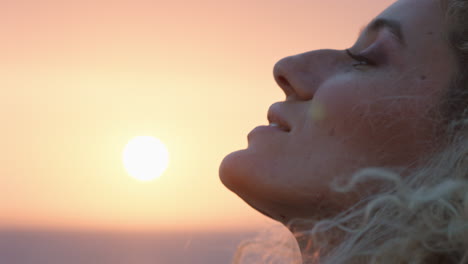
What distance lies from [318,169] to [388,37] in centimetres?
58

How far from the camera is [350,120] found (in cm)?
190

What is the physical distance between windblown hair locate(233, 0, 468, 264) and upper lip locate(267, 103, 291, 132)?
1.04 feet

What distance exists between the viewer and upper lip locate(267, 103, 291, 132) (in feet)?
6.67

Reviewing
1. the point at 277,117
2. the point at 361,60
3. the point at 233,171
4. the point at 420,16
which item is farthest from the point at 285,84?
the point at 420,16

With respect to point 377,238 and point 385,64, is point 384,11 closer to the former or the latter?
point 385,64

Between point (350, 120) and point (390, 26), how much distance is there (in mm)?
438

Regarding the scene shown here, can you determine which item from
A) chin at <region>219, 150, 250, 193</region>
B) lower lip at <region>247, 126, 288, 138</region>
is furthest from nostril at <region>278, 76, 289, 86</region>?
chin at <region>219, 150, 250, 193</region>

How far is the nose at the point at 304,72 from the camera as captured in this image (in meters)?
2.06

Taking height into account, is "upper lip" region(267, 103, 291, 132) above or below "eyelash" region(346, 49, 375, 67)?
below

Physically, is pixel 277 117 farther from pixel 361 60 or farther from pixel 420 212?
pixel 420 212

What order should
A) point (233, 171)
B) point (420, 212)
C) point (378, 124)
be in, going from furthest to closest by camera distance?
1. point (233, 171)
2. point (378, 124)
3. point (420, 212)

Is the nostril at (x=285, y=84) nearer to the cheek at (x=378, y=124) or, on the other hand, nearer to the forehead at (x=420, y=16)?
the cheek at (x=378, y=124)

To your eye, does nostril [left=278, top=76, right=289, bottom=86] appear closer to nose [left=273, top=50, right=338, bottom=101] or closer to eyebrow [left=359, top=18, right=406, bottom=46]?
nose [left=273, top=50, right=338, bottom=101]

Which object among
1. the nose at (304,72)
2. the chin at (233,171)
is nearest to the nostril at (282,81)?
the nose at (304,72)
